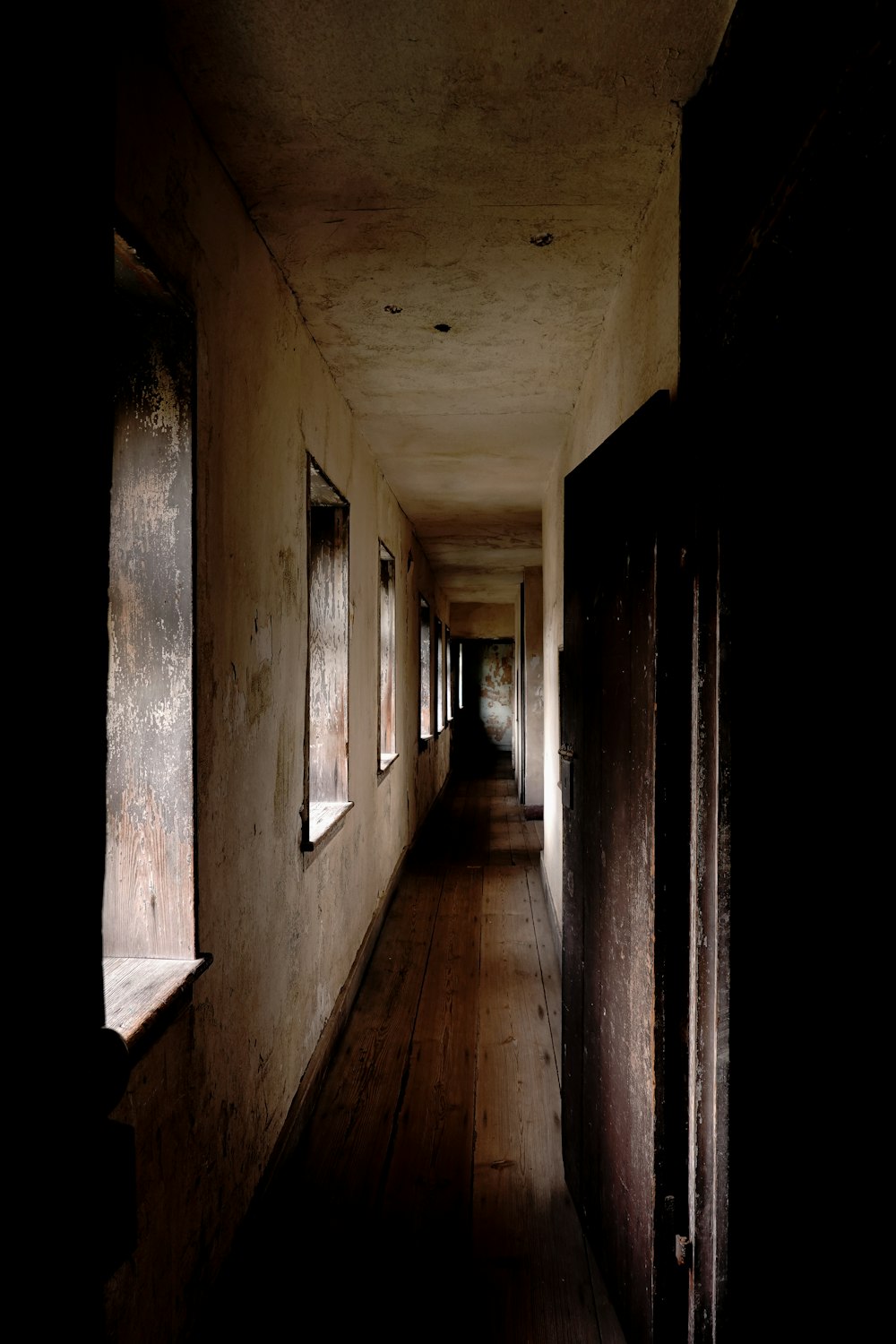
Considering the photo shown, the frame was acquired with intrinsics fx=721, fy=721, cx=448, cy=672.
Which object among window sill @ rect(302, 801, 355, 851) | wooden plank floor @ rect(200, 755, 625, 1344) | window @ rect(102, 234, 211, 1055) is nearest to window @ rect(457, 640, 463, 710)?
wooden plank floor @ rect(200, 755, 625, 1344)

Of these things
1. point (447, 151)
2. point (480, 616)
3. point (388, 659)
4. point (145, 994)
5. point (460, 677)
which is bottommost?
point (145, 994)

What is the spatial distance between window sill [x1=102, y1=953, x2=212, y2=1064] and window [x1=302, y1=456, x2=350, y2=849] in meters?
1.74

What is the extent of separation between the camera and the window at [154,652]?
1.52 m

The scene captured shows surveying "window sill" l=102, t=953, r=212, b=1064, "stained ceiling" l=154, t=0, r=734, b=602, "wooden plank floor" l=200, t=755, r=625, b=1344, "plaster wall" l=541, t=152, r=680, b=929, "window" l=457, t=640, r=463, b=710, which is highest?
"stained ceiling" l=154, t=0, r=734, b=602

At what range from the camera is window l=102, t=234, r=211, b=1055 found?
1.52 meters

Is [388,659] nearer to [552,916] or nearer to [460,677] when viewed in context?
[552,916]

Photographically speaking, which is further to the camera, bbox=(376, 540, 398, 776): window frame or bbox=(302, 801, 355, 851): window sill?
bbox=(376, 540, 398, 776): window frame

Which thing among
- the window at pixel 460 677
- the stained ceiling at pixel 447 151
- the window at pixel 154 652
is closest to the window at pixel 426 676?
the stained ceiling at pixel 447 151

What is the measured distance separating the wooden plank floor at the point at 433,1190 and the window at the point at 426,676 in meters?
4.27

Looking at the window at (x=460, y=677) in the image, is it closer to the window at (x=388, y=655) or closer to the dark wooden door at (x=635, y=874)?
the window at (x=388, y=655)

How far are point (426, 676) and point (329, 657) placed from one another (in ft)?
16.3

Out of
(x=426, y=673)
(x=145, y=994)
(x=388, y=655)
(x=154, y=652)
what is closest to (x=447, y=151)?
(x=154, y=652)

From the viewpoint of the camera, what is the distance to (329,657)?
3354 millimetres

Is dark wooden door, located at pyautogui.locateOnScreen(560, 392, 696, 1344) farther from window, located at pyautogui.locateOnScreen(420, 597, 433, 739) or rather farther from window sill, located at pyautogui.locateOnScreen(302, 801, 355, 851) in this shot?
window, located at pyautogui.locateOnScreen(420, 597, 433, 739)
